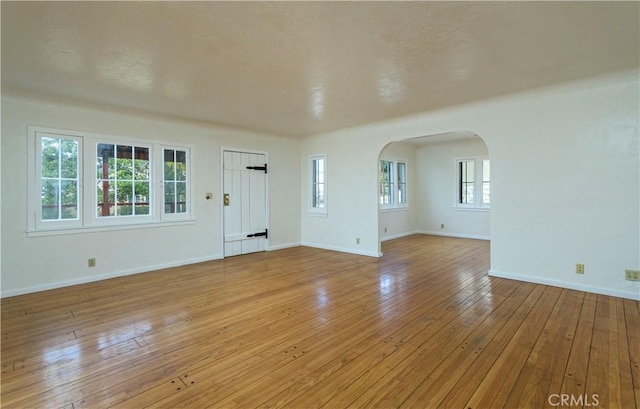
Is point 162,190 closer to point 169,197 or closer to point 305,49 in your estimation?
point 169,197

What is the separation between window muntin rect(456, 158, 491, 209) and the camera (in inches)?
306

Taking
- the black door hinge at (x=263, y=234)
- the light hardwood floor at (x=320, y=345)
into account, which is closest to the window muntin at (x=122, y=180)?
the light hardwood floor at (x=320, y=345)

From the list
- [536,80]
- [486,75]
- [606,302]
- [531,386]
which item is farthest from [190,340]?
[536,80]

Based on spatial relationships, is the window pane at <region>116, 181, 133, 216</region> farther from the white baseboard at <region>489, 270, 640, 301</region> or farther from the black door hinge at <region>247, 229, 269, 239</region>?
the white baseboard at <region>489, 270, 640, 301</region>

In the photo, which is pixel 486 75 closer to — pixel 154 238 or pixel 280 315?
pixel 280 315

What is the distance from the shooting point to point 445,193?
8469 millimetres

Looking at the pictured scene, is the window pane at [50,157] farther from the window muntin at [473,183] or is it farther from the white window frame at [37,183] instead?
the window muntin at [473,183]

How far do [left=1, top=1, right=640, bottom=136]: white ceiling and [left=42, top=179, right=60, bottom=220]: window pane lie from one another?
3.83 ft

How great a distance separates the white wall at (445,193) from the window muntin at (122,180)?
702 centimetres

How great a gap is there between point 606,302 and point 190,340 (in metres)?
4.31

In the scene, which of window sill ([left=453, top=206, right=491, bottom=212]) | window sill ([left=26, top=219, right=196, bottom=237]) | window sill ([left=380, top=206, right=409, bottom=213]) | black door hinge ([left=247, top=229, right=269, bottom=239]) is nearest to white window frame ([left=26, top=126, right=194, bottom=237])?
window sill ([left=26, top=219, right=196, bottom=237])

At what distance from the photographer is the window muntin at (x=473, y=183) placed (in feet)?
25.5

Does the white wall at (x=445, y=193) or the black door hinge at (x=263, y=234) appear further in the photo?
the white wall at (x=445, y=193)

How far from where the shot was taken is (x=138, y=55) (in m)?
2.83
